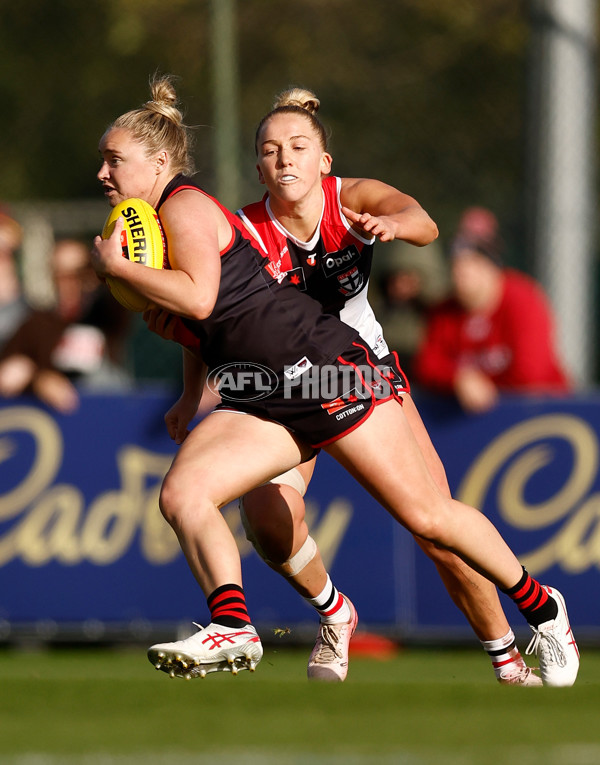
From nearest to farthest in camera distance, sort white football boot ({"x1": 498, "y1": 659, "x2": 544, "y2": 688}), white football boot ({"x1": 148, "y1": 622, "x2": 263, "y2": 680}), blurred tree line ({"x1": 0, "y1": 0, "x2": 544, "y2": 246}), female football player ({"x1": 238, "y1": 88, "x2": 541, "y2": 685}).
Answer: white football boot ({"x1": 148, "y1": 622, "x2": 263, "y2": 680})
female football player ({"x1": 238, "y1": 88, "x2": 541, "y2": 685})
white football boot ({"x1": 498, "y1": 659, "x2": 544, "y2": 688})
blurred tree line ({"x1": 0, "y1": 0, "x2": 544, "y2": 246})

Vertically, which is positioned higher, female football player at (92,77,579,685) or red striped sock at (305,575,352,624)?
female football player at (92,77,579,685)

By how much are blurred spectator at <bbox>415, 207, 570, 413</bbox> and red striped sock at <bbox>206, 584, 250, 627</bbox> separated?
157 inches

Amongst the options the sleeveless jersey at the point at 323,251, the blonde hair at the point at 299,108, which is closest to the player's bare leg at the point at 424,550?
the sleeveless jersey at the point at 323,251

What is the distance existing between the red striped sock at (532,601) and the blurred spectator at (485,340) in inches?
123

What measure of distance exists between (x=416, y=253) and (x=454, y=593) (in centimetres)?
468

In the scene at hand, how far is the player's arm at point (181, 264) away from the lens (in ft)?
15.9

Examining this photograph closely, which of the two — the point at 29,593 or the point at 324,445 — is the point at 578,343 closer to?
the point at 29,593

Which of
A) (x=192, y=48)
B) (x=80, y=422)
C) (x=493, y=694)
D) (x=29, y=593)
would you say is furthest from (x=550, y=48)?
(x=192, y=48)

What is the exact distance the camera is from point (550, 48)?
962 cm

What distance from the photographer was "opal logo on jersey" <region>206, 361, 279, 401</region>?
5.15m

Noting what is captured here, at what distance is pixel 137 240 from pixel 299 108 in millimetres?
928

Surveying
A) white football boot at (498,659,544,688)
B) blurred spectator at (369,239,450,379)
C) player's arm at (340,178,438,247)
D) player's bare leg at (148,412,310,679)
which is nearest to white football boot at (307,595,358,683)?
white football boot at (498,659,544,688)

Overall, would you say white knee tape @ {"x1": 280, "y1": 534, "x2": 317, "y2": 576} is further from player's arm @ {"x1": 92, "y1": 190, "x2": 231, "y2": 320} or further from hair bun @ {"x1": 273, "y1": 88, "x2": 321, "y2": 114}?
hair bun @ {"x1": 273, "y1": 88, "x2": 321, "y2": 114}

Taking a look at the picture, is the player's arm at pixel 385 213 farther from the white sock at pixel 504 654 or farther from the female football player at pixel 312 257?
the white sock at pixel 504 654
